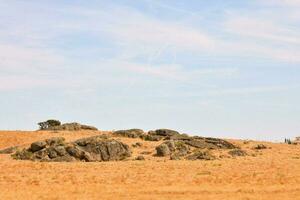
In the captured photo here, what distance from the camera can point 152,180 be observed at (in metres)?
30.1

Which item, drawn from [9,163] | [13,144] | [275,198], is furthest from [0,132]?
[275,198]

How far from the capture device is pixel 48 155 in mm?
43812

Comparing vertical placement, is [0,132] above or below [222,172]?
above

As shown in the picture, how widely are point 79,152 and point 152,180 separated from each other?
1504 centimetres

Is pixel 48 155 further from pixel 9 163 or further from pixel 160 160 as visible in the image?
pixel 160 160

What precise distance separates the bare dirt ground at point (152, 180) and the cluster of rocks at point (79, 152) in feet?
6.72

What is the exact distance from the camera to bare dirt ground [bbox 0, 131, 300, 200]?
82.3ft

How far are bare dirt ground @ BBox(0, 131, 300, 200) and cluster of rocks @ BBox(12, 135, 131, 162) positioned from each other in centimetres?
205

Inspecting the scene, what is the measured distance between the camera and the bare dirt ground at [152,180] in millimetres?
25094

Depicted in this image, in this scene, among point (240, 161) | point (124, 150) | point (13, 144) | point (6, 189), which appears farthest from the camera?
point (13, 144)

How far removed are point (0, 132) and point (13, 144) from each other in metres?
6.86

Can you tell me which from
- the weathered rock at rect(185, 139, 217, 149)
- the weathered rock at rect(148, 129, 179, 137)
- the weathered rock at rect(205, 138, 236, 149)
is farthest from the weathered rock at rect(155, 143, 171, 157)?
the weathered rock at rect(148, 129, 179, 137)

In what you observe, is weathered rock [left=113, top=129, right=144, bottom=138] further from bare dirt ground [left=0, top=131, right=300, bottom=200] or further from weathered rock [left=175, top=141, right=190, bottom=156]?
bare dirt ground [left=0, top=131, right=300, bottom=200]

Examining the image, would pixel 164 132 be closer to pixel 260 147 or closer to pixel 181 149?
pixel 260 147
